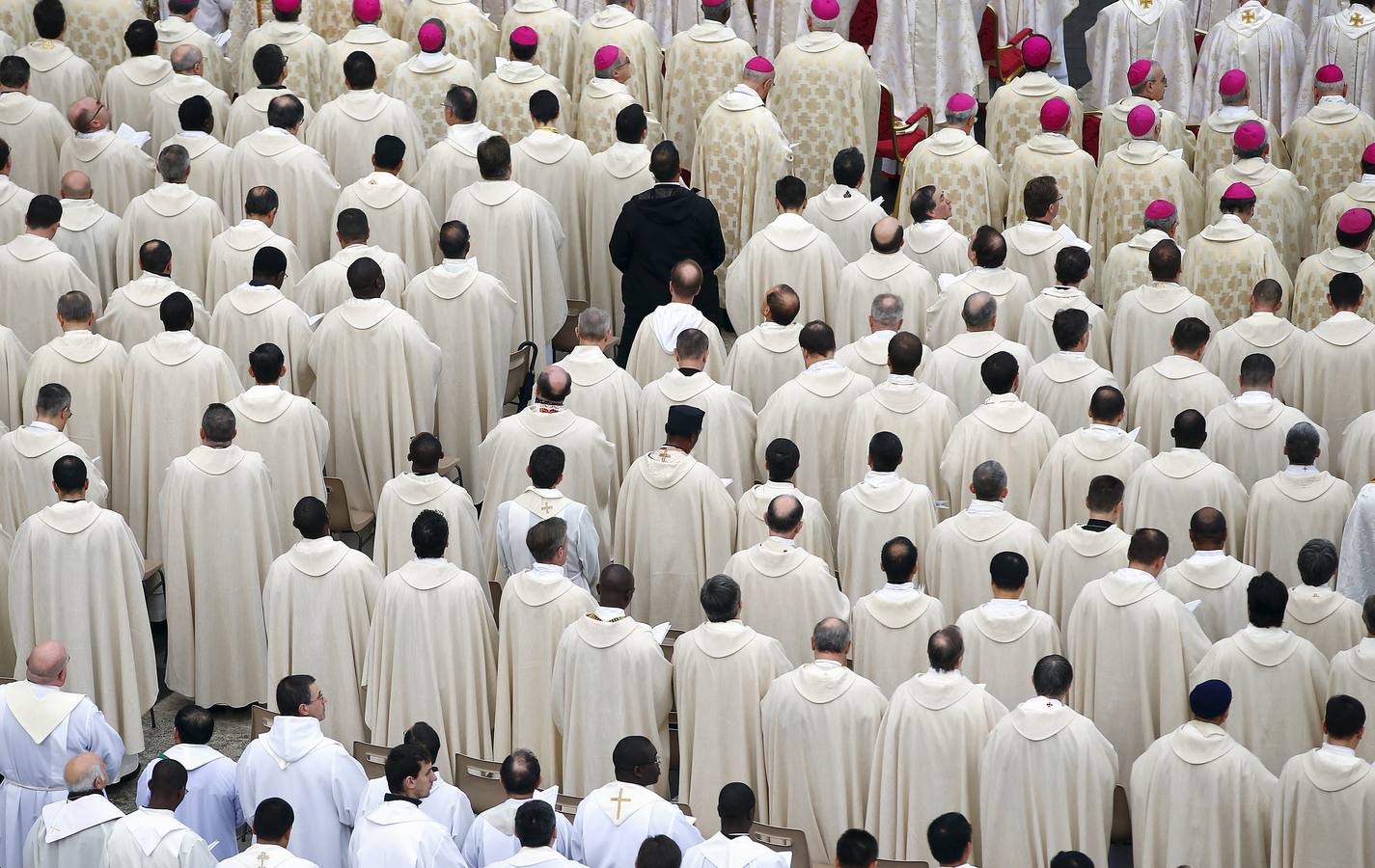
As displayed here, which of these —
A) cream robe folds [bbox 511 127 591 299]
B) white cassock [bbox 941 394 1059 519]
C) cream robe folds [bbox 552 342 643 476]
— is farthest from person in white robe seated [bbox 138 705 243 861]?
cream robe folds [bbox 511 127 591 299]

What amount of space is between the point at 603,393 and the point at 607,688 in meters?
2.45

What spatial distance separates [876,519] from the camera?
38.1 feet

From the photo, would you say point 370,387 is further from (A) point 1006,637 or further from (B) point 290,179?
(A) point 1006,637

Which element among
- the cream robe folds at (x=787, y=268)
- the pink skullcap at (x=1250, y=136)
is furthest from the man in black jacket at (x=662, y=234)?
the pink skullcap at (x=1250, y=136)

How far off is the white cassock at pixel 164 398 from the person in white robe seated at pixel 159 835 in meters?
3.47

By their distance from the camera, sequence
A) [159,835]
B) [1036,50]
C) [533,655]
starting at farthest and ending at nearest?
[1036,50] → [533,655] → [159,835]

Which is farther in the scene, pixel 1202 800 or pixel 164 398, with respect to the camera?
pixel 164 398

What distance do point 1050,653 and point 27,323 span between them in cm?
711

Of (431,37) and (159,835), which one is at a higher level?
(431,37)

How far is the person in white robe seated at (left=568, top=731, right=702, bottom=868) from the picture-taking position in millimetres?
9555

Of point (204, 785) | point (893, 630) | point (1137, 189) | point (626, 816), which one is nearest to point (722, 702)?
point (893, 630)

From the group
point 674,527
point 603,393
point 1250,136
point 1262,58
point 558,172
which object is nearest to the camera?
point 674,527

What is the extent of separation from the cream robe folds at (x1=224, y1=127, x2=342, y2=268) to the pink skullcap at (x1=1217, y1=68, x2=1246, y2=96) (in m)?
6.20

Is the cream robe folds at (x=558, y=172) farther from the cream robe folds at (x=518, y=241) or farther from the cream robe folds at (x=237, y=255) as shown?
the cream robe folds at (x=237, y=255)
